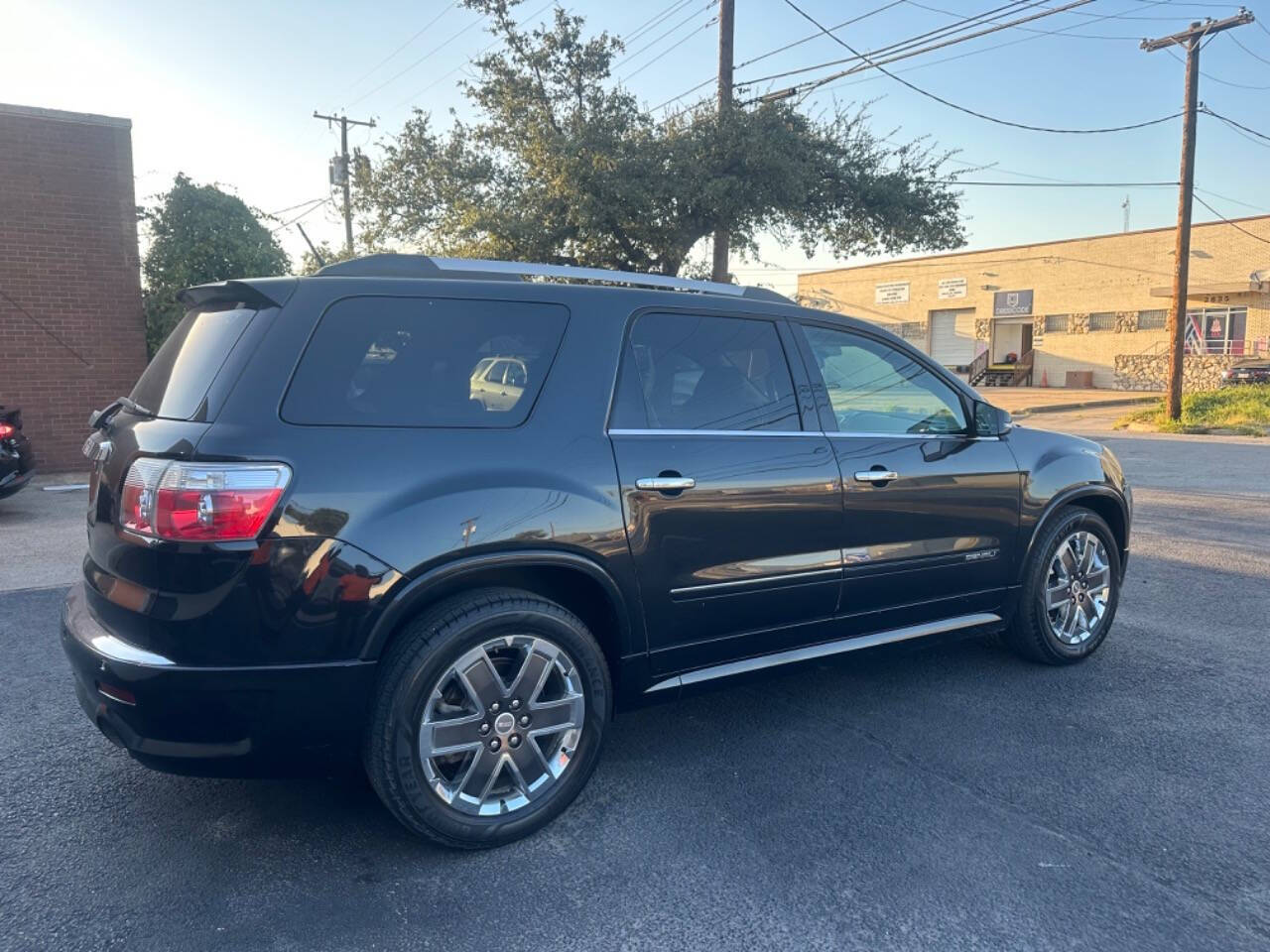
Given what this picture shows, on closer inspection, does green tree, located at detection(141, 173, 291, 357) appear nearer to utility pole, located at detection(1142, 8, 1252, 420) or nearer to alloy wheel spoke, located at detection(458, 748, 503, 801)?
alloy wheel spoke, located at detection(458, 748, 503, 801)

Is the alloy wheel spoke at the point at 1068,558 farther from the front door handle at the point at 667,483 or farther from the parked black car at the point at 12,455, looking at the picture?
the parked black car at the point at 12,455

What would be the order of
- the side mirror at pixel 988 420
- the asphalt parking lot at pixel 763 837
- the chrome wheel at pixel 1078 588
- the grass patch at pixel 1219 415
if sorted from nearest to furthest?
the asphalt parking lot at pixel 763 837
the side mirror at pixel 988 420
the chrome wheel at pixel 1078 588
the grass patch at pixel 1219 415

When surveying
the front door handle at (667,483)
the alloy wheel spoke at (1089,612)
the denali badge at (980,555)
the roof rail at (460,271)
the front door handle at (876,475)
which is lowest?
the alloy wheel spoke at (1089,612)

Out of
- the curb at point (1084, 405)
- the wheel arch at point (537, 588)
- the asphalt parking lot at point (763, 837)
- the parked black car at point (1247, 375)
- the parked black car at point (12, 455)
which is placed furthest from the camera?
the parked black car at point (1247, 375)

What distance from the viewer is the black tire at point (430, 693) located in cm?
279

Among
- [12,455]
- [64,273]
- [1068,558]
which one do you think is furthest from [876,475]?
[64,273]

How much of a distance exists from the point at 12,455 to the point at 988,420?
8.40 meters

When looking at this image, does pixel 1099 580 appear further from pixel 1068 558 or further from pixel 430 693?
pixel 430 693

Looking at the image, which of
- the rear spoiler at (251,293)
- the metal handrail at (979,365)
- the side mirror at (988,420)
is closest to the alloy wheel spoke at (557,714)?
the rear spoiler at (251,293)

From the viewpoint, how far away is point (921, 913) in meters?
2.65

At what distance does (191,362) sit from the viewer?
3.00 meters

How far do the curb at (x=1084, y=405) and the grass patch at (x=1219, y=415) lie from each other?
3825 millimetres

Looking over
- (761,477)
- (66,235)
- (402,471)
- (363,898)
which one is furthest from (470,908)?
(66,235)

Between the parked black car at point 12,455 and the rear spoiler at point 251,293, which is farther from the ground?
the rear spoiler at point 251,293
